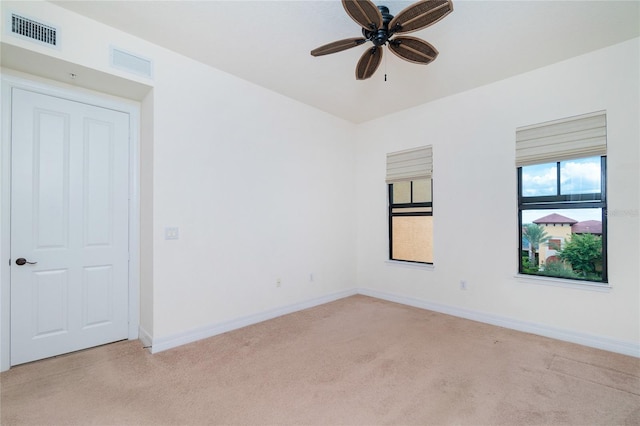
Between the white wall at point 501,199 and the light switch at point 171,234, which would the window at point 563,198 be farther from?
the light switch at point 171,234

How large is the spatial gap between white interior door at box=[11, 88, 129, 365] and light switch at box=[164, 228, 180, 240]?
53 centimetres

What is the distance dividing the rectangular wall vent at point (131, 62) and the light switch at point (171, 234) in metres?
1.49

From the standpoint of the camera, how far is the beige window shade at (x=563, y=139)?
2.97 meters

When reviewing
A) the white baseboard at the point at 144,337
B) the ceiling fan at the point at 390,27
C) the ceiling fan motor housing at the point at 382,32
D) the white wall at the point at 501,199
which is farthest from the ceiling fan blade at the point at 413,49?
the white baseboard at the point at 144,337

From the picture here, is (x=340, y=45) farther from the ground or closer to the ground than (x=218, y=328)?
farther from the ground

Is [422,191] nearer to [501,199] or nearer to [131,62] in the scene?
[501,199]

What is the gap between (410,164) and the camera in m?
4.42

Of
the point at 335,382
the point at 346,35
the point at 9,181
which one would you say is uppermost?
the point at 346,35

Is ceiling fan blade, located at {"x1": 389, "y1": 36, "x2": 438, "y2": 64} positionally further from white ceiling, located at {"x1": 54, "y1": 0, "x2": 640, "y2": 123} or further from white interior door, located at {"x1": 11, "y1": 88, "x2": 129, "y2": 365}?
white interior door, located at {"x1": 11, "y1": 88, "x2": 129, "y2": 365}

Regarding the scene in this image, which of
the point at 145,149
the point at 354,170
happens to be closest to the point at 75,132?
the point at 145,149

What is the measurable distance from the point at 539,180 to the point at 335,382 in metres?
3.07

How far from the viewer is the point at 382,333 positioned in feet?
10.9

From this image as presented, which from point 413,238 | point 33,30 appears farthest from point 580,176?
point 33,30

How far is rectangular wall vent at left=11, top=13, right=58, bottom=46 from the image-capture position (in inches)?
88.2
